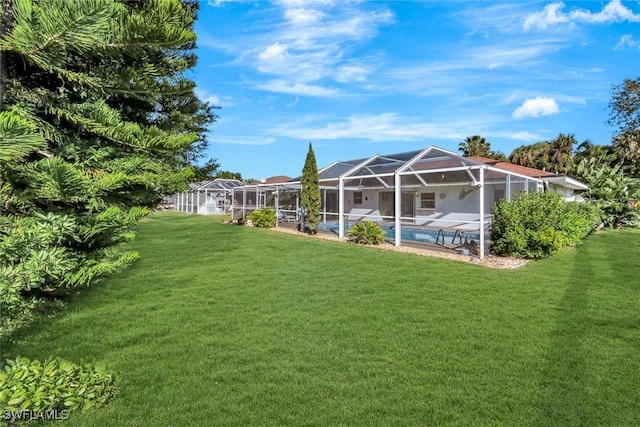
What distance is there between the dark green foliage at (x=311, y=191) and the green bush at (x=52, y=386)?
15.5m

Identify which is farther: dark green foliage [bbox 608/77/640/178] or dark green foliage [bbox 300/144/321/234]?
dark green foliage [bbox 608/77/640/178]

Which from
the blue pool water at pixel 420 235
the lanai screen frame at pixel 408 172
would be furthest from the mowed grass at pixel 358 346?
the blue pool water at pixel 420 235

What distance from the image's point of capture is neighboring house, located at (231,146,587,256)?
50.1ft

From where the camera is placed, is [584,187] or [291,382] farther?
[584,187]

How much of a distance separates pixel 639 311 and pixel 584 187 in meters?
18.5

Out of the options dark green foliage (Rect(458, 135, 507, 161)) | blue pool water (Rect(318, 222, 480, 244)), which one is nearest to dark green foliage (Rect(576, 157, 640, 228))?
blue pool water (Rect(318, 222, 480, 244))

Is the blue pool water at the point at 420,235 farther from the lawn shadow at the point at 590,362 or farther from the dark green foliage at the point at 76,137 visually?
the dark green foliage at the point at 76,137

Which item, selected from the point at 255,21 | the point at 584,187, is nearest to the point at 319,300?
the point at 255,21

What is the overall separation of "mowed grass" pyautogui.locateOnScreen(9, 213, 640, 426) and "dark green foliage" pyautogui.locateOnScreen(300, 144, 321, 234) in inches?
386

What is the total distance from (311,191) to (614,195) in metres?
17.9

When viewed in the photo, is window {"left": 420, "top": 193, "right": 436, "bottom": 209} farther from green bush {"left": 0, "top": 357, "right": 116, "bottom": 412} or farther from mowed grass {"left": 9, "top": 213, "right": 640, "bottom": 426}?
green bush {"left": 0, "top": 357, "right": 116, "bottom": 412}

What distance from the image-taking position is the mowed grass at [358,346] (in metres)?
3.50

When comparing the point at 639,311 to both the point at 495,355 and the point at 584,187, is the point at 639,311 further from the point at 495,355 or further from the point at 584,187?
the point at 584,187

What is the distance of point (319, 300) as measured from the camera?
7.22 m
